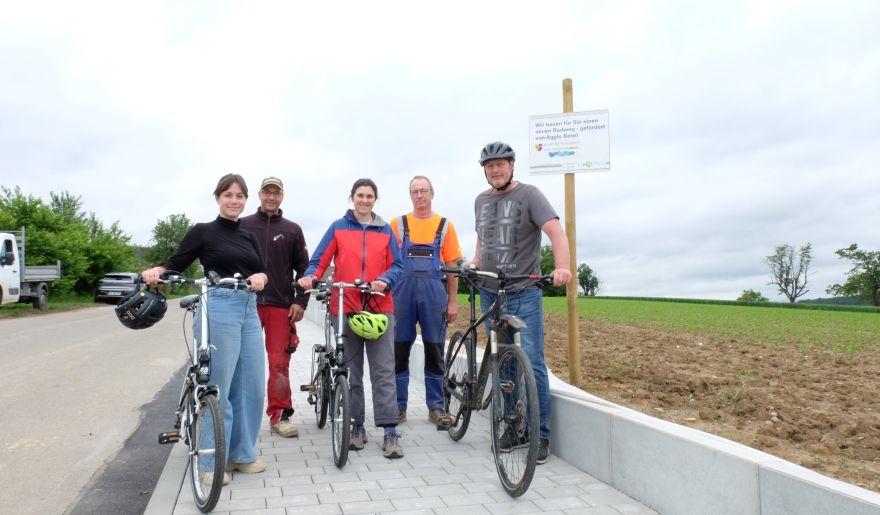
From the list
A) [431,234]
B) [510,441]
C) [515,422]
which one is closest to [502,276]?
[515,422]

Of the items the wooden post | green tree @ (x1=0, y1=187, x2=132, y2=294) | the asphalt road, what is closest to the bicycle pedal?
the asphalt road

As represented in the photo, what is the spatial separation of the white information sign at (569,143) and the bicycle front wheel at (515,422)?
2.27 metres

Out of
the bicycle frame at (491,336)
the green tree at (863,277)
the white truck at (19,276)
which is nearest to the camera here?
the bicycle frame at (491,336)

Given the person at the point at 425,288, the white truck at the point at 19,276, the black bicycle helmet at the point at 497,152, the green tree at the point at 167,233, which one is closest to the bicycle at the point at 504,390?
the person at the point at 425,288

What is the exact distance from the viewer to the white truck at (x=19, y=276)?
21.9m

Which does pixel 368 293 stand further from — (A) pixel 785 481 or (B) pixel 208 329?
(A) pixel 785 481

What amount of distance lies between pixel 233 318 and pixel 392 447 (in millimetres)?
1482

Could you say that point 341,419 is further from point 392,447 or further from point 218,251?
point 218,251

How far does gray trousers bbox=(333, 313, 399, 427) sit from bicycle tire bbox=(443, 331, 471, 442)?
1.74ft

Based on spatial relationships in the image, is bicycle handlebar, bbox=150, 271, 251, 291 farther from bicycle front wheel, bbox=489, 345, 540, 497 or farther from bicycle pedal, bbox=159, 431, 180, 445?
bicycle front wheel, bbox=489, 345, 540, 497

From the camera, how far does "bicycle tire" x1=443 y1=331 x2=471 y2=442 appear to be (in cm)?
506

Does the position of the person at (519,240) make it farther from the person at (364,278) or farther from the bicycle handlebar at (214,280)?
the bicycle handlebar at (214,280)

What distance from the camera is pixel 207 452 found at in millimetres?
3652

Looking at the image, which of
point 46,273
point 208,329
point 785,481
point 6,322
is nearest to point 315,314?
point 6,322
